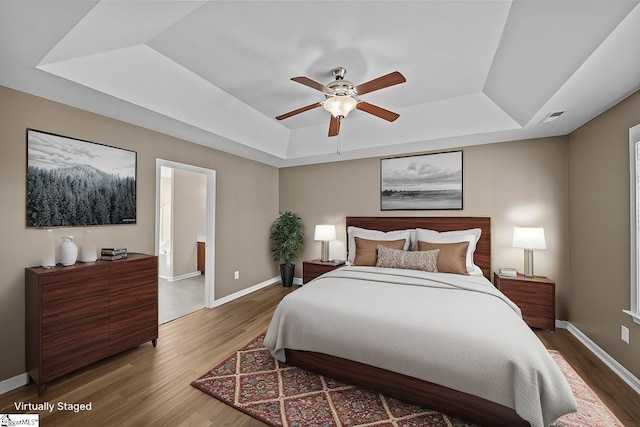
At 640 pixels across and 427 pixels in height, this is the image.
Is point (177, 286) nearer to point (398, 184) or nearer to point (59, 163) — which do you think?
point (59, 163)

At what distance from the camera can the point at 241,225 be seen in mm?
4602

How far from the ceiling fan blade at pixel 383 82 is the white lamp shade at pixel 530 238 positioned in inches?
99.5

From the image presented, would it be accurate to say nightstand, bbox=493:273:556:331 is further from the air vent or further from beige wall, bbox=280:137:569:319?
the air vent

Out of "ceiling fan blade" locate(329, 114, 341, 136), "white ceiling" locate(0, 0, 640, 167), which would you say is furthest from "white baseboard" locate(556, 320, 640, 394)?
"ceiling fan blade" locate(329, 114, 341, 136)

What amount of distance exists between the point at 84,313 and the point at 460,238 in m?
4.08

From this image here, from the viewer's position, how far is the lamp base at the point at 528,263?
3320 millimetres

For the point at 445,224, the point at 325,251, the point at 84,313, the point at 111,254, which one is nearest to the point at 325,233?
the point at 325,251

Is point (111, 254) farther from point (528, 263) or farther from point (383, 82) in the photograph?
point (528, 263)

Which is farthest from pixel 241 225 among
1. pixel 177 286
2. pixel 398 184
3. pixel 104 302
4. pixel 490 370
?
pixel 490 370

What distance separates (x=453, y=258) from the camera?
3252mm

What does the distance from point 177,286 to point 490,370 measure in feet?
16.8

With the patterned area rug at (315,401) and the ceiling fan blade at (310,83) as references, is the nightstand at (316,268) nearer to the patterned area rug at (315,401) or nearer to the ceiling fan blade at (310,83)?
the patterned area rug at (315,401)

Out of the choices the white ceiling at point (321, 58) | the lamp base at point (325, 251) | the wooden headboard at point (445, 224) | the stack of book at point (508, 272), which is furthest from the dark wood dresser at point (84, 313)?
the stack of book at point (508, 272)

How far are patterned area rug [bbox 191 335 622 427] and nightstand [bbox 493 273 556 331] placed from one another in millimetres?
703
